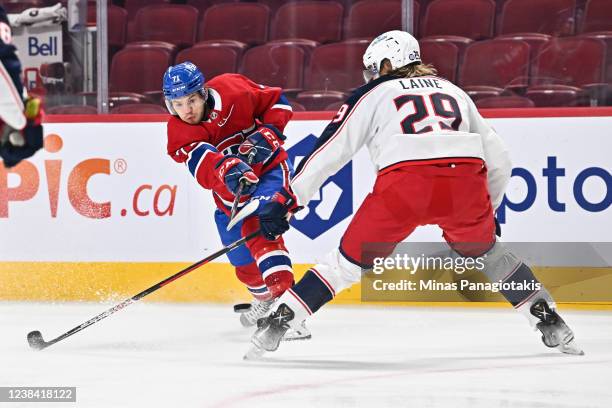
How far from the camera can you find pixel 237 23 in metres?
5.64

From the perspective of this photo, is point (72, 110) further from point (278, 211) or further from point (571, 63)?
point (571, 63)

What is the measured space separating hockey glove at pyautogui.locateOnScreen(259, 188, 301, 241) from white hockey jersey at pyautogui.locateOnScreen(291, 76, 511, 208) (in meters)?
→ 0.03

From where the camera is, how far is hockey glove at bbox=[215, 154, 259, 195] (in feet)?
13.5

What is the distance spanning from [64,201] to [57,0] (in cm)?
98

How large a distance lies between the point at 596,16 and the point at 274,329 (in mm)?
2457

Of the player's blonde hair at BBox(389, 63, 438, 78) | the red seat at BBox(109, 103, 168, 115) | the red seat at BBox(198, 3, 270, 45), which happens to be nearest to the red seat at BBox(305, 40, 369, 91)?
the red seat at BBox(198, 3, 270, 45)

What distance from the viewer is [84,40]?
5.60m

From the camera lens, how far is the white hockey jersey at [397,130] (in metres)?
3.70

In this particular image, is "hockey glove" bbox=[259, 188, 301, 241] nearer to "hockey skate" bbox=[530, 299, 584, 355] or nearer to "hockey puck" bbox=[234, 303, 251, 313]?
"hockey skate" bbox=[530, 299, 584, 355]

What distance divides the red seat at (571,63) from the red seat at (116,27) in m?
2.00

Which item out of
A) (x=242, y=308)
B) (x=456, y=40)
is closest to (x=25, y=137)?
(x=242, y=308)

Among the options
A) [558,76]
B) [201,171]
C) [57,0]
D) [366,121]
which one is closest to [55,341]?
[201,171]

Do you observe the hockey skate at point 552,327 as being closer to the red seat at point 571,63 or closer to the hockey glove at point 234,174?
the hockey glove at point 234,174

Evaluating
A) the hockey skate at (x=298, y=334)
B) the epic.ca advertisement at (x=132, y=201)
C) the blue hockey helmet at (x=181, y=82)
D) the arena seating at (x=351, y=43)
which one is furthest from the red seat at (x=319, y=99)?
the hockey skate at (x=298, y=334)
